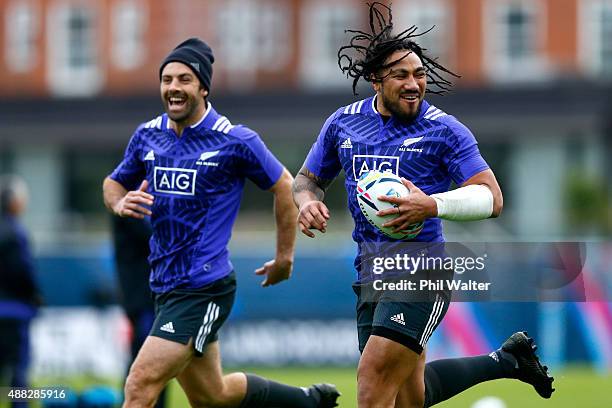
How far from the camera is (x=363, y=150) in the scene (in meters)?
8.16

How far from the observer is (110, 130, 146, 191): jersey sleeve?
29.9ft

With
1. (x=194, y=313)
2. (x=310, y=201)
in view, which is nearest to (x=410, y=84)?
(x=310, y=201)

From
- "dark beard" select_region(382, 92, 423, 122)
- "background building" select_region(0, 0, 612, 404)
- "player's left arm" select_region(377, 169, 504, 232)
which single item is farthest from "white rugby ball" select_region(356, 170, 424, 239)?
"background building" select_region(0, 0, 612, 404)

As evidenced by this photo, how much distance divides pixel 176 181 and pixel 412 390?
2.06m

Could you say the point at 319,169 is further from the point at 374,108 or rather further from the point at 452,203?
the point at 452,203

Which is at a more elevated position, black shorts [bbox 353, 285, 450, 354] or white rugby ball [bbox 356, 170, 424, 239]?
white rugby ball [bbox 356, 170, 424, 239]

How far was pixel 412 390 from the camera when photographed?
27.0 ft

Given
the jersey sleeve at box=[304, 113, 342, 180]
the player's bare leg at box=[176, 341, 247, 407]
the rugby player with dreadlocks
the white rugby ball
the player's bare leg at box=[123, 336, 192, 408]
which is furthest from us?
the player's bare leg at box=[176, 341, 247, 407]

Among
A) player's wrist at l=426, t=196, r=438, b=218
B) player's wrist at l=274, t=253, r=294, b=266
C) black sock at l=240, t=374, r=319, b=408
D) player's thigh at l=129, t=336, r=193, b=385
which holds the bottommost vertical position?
black sock at l=240, t=374, r=319, b=408

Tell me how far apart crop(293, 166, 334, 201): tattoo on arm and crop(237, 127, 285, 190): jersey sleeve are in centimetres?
48

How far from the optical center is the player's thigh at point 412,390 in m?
8.20

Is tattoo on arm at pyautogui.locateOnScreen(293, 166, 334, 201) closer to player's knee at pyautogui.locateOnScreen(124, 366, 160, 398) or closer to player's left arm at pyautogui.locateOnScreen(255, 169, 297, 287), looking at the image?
player's left arm at pyautogui.locateOnScreen(255, 169, 297, 287)

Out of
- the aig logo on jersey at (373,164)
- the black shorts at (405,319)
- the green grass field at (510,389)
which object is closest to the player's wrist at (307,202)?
the aig logo on jersey at (373,164)

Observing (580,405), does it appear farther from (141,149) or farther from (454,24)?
(454,24)
